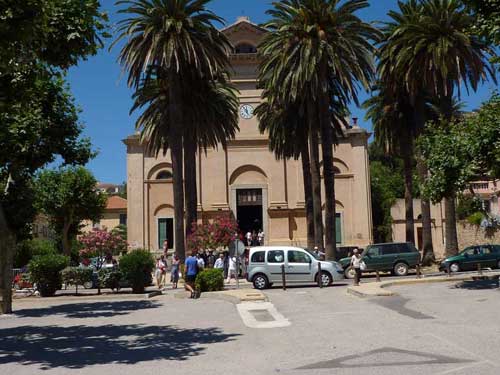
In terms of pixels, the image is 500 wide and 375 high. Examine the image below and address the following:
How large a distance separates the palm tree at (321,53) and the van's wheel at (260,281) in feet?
19.9

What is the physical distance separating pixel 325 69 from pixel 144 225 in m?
25.0

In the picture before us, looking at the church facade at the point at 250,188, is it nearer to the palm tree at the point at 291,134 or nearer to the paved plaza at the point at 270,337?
the palm tree at the point at 291,134

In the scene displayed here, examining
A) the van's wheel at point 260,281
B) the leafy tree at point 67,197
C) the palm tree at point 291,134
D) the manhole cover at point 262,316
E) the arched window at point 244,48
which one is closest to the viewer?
the manhole cover at point 262,316

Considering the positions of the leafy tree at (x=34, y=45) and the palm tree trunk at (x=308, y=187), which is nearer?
the leafy tree at (x=34, y=45)

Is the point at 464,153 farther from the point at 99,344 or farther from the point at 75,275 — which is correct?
the point at 75,275

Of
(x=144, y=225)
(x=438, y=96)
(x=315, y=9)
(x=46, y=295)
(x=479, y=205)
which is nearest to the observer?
(x=479, y=205)

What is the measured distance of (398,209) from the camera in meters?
49.1

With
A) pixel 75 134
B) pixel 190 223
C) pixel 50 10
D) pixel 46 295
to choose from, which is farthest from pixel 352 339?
pixel 190 223

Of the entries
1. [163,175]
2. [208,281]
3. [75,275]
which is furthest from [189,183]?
[163,175]

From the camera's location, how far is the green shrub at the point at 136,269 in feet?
77.8

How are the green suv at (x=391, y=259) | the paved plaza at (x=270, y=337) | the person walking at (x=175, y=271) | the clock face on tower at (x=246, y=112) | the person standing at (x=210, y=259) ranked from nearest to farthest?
1. the paved plaza at (x=270, y=337)
2. the person walking at (x=175, y=271)
3. the green suv at (x=391, y=259)
4. the person standing at (x=210, y=259)
5. the clock face on tower at (x=246, y=112)

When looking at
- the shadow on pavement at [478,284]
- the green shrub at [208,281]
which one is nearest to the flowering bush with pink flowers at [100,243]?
the green shrub at [208,281]

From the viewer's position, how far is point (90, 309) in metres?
18.7

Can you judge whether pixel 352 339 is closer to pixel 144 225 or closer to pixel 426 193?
pixel 426 193
